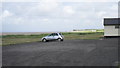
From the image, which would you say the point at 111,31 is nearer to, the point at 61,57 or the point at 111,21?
the point at 111,21

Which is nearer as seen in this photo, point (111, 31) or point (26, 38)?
point (111, 31)

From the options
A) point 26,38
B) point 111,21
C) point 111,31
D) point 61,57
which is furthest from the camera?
point 26,38

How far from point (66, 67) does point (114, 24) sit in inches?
1519

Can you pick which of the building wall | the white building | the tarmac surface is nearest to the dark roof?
the white building

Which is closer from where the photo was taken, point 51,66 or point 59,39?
point 51,66

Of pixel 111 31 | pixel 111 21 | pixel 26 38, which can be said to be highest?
pixel 111 21

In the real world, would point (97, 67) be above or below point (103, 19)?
below

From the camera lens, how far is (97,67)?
9.88 meters

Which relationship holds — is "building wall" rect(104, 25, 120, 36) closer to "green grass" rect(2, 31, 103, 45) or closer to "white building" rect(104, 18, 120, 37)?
"white building" rect(104, 18, 120, 37)

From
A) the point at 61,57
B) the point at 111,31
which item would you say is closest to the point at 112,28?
the point at 111,31

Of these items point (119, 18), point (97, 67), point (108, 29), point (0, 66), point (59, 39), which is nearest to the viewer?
point (97, 67)

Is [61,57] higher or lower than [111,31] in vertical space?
lower

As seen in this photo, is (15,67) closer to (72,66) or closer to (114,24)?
(72,66)

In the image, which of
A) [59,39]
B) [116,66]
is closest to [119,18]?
[59,39]
